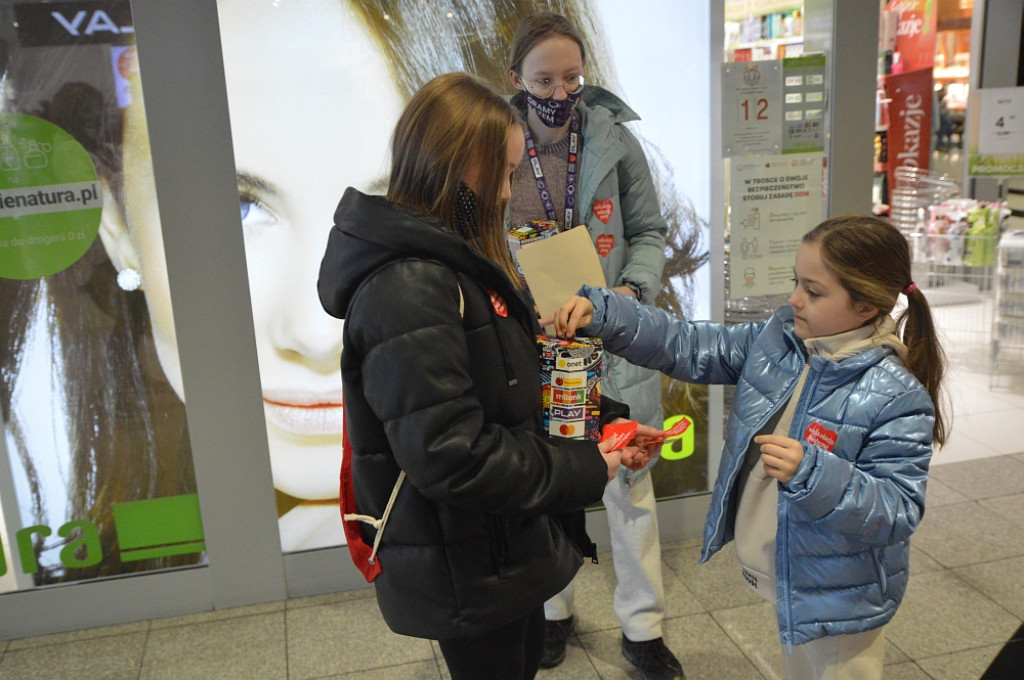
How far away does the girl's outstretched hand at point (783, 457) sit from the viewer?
1.57m

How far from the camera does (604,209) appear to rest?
2.54 m

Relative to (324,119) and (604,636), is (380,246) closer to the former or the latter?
(324,119)

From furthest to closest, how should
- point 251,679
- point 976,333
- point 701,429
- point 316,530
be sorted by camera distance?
point 976,333 → point 701,429 → point 316,530 → point 251,679

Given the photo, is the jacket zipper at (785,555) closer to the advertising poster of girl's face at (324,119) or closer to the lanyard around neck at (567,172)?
the lanyard around neck at (567,172)

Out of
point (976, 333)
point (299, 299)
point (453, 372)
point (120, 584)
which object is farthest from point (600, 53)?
point (976, 333)

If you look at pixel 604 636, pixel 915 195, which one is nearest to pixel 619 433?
pixel 604 636

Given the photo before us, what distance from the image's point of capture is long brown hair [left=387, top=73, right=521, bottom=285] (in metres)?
1.45

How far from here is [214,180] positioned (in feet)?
8.93

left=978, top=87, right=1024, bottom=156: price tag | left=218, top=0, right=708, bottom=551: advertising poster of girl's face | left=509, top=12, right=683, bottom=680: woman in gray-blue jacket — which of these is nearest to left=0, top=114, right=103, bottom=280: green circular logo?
left=218, top=0, right=708, bottom=551: advertising poster of girl's face

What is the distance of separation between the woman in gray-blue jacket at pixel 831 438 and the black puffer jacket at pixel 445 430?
1.16ft

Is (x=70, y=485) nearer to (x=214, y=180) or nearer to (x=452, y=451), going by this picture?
(x=214, y=180)

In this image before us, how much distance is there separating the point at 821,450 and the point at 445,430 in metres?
0.72

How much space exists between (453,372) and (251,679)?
5.77 feet

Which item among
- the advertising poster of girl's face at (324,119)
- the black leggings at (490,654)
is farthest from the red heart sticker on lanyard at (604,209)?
the black leggings at (490,654)
